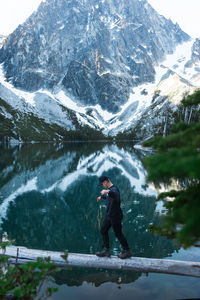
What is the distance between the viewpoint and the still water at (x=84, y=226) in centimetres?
1029

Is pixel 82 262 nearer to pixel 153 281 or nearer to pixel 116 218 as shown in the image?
pixel 116 218

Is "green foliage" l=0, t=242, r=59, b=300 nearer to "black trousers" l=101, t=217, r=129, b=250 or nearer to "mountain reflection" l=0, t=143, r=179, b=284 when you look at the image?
"black trousers" l=101, t=217, r=129, b=250

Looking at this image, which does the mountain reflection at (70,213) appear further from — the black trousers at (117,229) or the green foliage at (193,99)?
the green foliage at (193,99)

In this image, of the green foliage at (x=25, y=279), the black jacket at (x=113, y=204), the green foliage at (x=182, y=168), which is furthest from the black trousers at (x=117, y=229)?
the green foliage at (x=182, y=168)

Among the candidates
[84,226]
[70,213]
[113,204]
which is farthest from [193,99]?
[70,213]

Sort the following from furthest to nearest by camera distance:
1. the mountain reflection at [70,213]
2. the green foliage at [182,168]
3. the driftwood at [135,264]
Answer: the mountain reflection at [70,213] → the driftwood at [135,264] → the green foliage at [182,168]

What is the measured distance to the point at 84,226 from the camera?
2009cm

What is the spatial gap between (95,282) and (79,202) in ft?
58.6

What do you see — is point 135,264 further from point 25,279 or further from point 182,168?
point 182,168

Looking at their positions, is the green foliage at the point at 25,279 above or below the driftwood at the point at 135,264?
above

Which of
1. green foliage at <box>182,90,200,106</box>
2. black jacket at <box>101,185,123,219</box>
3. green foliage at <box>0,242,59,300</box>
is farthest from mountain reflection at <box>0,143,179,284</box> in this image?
green foliage at <box>182,90,200,106</box>

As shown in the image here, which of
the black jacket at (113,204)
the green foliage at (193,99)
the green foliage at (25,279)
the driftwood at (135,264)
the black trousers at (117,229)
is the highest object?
the green foliage at (193,99)

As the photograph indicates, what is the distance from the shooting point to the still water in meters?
10.3

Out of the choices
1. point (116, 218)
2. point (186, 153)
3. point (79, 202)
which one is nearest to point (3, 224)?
point (79, 202)
